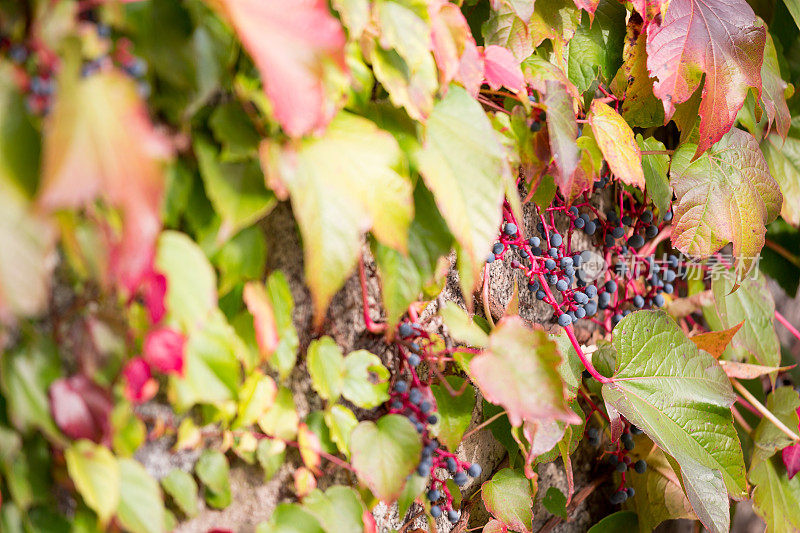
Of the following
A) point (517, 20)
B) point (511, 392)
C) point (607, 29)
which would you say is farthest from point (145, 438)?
point (607, 29)

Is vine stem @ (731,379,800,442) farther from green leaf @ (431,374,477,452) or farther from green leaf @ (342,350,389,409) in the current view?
green leaf @ (342,350,389,409)

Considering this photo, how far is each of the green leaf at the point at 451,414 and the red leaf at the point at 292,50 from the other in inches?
15.8

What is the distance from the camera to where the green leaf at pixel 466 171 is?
52 cm

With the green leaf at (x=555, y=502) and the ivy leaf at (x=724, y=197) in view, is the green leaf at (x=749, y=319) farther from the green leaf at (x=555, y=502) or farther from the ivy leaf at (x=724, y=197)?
the green leaf at (x=555, y=502)

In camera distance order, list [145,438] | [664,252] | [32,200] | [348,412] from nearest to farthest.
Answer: [32,200]
[145,438]
[348,412]
[664,252]

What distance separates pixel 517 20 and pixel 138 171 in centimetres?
51

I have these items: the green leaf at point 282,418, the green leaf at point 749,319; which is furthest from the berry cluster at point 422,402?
the green leaf at point 749,319

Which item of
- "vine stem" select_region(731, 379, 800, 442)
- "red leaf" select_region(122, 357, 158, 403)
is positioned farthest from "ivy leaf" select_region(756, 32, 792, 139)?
"red leaf" select_region(122, 357, 158, 403)

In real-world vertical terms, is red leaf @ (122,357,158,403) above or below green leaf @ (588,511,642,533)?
above

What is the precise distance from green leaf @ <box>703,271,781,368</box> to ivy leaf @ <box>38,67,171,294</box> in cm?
90

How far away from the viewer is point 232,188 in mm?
463

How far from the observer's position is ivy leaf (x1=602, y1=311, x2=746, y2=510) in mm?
798

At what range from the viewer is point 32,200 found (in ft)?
1.25

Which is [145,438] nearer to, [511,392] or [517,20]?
[511,392]
